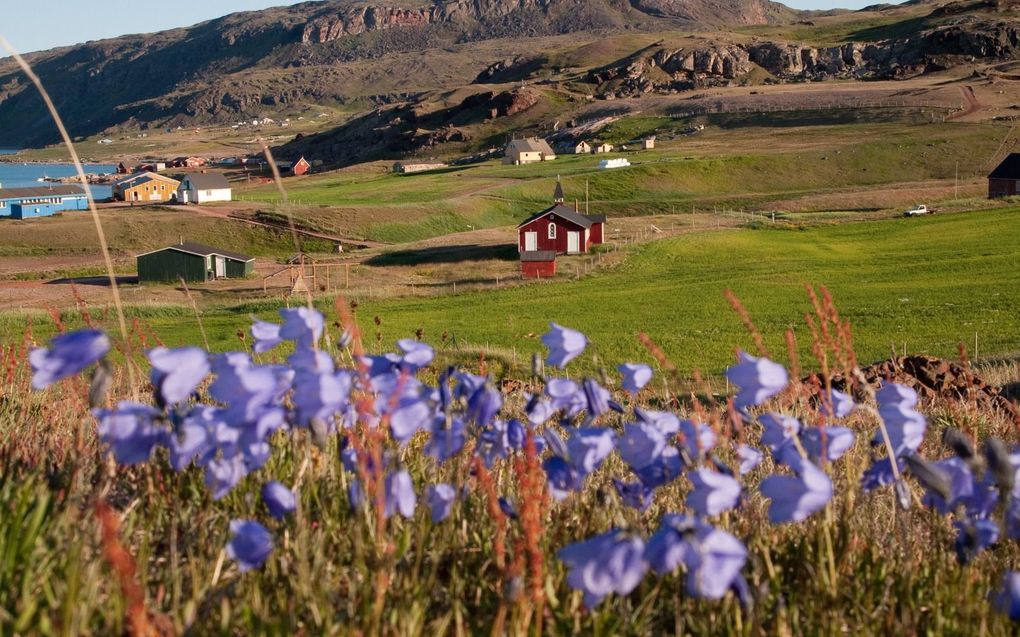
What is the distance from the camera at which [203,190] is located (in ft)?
299

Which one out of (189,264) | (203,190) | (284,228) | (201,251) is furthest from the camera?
(203,190)

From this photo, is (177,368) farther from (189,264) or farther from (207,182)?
(207,182)

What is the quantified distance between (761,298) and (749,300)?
28.5 inches

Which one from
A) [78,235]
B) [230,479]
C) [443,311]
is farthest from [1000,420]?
[78,235]

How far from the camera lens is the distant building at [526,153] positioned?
116106mm

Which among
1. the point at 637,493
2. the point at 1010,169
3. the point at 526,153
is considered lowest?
the point at 526,153

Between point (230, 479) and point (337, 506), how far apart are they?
1.72 feet

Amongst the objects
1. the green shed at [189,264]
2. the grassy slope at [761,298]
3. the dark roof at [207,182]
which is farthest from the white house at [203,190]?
the grassy slope at [761,298]

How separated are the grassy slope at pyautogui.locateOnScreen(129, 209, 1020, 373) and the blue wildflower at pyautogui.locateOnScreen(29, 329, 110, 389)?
21.4 meters

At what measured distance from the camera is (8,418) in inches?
192

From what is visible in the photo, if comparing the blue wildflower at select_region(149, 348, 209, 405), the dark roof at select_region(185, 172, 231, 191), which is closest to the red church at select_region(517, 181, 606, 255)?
the dark roof at select_region(185, 172, 231, 191)

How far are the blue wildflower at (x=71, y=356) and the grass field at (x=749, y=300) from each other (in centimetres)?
2149

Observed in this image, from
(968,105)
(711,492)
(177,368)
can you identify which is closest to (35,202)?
(968,105)

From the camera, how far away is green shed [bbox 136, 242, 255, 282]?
5522 centimetres
